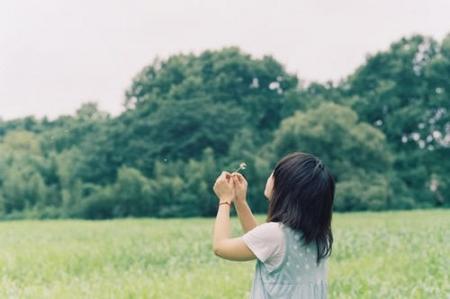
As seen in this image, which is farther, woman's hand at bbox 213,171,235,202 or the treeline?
the treeline

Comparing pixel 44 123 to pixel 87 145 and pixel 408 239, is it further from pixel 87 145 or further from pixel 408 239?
pixel 408 239

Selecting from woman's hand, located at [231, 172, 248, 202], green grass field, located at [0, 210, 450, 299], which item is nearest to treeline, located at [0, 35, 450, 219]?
green grass field, located at [0, 210, 450, 299]

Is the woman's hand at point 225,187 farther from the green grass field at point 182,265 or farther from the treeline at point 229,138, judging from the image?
the treeline at point 229,138

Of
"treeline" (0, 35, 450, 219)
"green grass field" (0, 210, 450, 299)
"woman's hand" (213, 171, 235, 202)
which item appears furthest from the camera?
"treeline" (0, 35, 450, 219)

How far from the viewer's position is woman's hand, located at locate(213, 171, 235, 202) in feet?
6.59

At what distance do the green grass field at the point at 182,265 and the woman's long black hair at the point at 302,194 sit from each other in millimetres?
2157

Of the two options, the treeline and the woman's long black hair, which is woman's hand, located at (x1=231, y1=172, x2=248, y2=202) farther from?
the treeline

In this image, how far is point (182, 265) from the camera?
242 inches

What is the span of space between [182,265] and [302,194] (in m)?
4.25

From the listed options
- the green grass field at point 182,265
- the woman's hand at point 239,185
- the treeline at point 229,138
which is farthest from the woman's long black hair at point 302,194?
the treeline at point 229,138

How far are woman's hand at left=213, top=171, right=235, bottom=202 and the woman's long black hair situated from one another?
118mm

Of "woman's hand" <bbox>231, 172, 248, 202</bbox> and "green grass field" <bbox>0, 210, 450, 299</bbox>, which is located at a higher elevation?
"woman's hand" <bbox>231, 172, 248, 202</bbox>

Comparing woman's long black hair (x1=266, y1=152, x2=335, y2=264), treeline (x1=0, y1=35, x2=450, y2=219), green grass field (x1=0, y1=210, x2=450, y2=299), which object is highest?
treeline (x1=0, y1=35, x2=450, y2=219)

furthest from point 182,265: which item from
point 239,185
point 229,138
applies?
point 229,138
